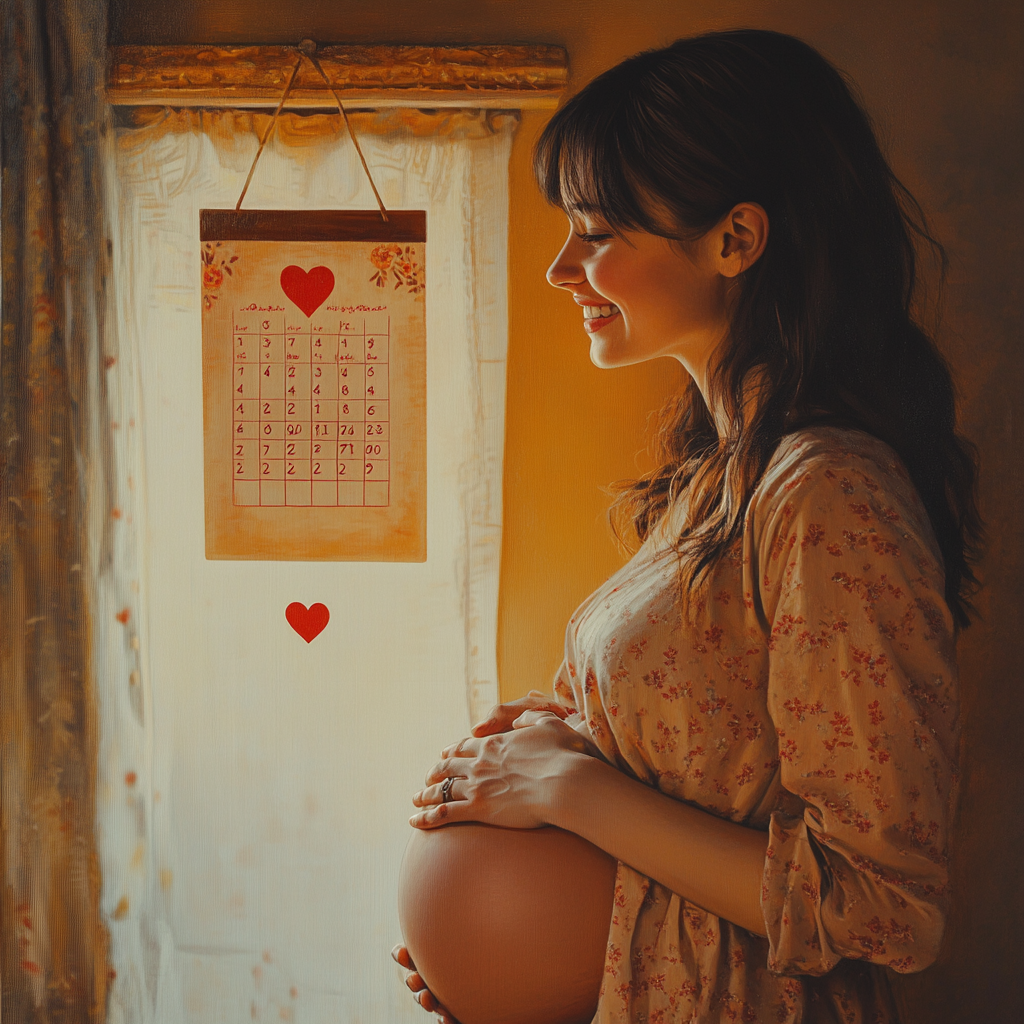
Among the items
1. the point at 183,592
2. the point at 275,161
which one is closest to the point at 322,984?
the point at 183,592

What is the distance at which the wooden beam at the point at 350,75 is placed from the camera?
1.26 meters

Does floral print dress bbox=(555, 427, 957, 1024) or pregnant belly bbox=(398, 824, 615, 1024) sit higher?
floral print dress bbox=(555, 427, 957, 1024)

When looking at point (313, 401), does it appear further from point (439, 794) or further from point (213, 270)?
point (439, 794)

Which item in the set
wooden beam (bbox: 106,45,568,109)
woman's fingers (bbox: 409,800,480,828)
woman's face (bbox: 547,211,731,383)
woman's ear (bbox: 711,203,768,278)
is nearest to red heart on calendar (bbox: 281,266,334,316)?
wooden beam (bbox: 106,45,568,109)

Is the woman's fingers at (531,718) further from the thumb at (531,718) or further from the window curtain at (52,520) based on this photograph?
the window curtain at (52,520)

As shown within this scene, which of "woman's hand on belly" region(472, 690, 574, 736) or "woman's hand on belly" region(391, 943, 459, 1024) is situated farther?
"woman's hand on belly" region(472, 690, 574, 736)

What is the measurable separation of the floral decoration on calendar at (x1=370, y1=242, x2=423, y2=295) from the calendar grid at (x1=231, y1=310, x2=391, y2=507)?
9 cm

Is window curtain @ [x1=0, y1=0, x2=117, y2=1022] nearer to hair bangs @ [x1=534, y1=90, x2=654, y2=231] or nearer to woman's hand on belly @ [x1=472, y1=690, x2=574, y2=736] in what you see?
woman's hand on belly @ [x1=472, y1=690, x2=574, y2=736]

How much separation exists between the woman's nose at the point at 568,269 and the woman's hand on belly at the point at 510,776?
0.53m

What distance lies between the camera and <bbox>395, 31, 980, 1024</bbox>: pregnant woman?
0.72 m

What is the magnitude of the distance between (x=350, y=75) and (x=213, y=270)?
0.37 metres

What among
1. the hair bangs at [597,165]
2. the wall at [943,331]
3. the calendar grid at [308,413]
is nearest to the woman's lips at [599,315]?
the hair bangs at [597,165]

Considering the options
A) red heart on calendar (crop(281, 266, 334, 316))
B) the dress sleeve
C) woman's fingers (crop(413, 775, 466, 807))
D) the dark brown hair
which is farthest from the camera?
red heart on calendar (crop(281, 266, 334, 316))

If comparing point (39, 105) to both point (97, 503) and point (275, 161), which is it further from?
point (97, 503)
